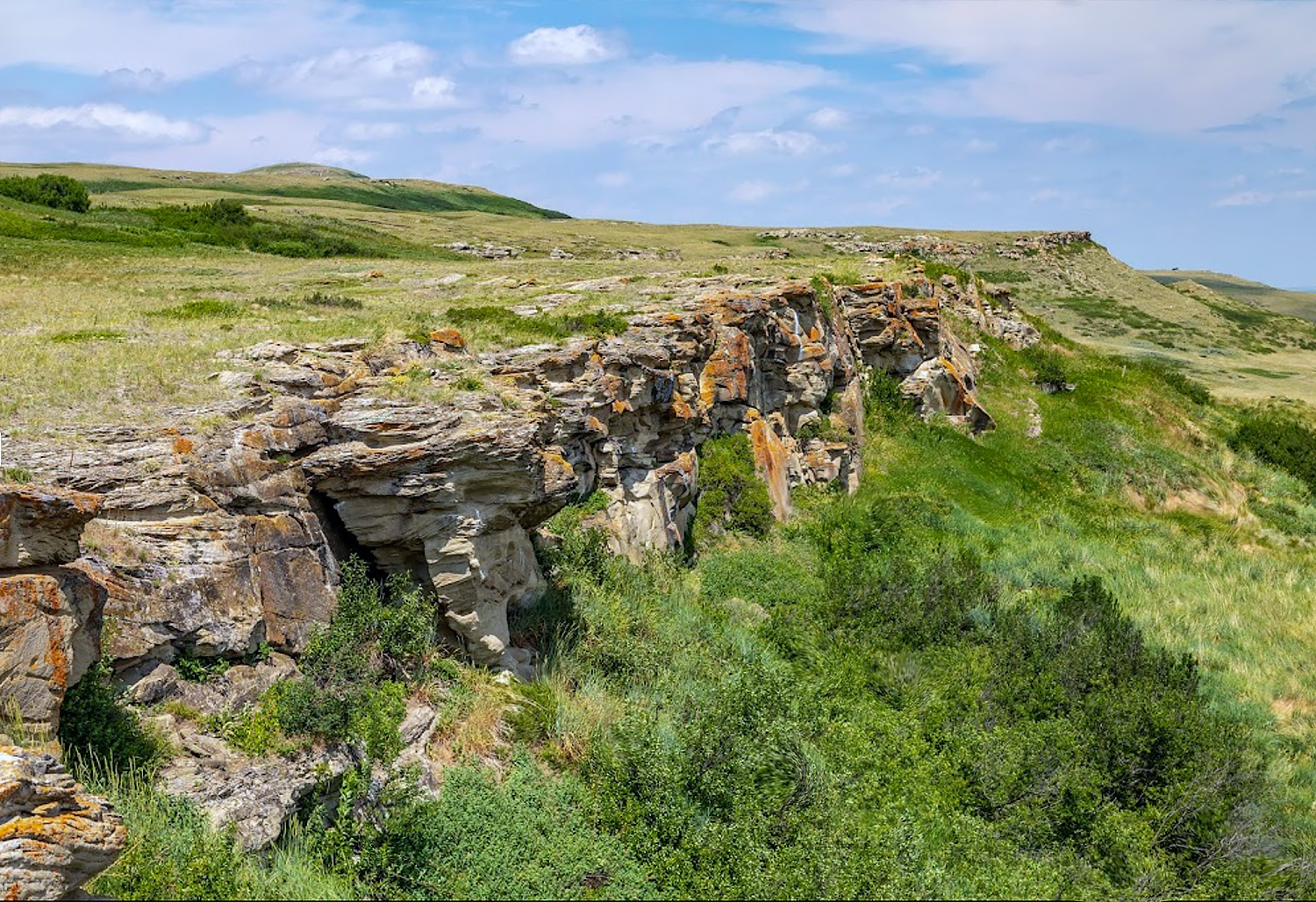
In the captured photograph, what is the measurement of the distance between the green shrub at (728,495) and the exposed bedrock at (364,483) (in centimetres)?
117

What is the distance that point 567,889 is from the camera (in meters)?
7.80

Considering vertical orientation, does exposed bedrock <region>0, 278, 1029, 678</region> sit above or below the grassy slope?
below

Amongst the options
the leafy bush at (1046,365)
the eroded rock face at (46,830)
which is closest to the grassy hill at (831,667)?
the eroded rock face at (46,830)

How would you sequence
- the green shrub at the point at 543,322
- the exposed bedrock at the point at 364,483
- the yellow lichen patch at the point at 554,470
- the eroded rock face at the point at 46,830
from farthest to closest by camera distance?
1. the green shrub at the point at 543,322
2. the yellow lichen patch at the point at 554,470
3. the exposed bedrock at the point at 364,483
4. the eroded rock face at the point at 46,830

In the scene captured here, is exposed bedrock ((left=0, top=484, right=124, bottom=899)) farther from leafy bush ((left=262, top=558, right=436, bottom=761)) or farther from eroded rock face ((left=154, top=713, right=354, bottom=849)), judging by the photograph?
leafy bush ((left=262, top=558, right=436, bottom=761))

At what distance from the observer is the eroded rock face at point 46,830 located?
549 centimetres

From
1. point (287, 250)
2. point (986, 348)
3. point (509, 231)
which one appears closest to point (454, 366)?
point (986, 348)

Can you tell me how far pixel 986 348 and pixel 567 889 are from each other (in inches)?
1144

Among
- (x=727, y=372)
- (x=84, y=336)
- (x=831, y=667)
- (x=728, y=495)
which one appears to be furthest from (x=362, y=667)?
(x=727, y=372)

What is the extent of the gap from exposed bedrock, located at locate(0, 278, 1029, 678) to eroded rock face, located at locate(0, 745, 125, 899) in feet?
7.32

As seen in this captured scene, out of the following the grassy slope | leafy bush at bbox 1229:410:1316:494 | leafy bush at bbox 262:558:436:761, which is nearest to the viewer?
leafy bush at bbox 262:558:436:761

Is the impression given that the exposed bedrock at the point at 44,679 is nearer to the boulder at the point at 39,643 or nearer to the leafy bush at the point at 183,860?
the boulder at the point at 39,643

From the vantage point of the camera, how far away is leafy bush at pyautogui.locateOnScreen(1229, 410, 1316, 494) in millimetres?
31562

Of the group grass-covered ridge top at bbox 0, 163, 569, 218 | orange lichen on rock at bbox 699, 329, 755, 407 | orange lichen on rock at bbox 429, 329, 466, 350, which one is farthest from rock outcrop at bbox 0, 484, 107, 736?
grass-covered ridge top at bbox 0, 163, 569, 218
